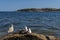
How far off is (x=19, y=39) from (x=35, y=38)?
704 mm

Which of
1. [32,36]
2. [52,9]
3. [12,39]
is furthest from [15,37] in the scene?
[52,9]

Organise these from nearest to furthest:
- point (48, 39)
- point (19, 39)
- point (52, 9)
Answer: point (19, 39) < point (48, 39) < point (52, 9)

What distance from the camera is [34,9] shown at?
182 metres

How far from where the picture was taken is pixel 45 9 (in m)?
179

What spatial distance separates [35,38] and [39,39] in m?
0.18

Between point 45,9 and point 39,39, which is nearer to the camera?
point 39,39

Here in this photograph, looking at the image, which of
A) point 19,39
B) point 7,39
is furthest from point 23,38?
point 7,39

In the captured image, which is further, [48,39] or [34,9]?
[34,9]

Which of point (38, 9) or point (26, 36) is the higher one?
point (26, 36)

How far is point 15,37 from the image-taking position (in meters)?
8.26

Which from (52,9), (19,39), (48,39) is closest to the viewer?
(19,39)

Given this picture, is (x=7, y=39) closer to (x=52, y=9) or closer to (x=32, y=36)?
(x=32, y=36)

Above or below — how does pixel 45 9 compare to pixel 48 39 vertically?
below

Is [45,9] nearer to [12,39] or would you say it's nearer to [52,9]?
[52,9]
